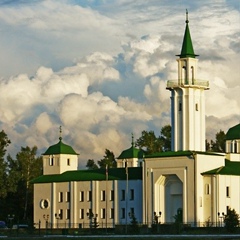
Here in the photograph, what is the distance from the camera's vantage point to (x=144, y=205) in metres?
106

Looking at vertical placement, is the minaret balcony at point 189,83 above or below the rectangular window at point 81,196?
above

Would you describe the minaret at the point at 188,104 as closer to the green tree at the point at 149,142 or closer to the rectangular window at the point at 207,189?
the rectangular window at the point at 207,189

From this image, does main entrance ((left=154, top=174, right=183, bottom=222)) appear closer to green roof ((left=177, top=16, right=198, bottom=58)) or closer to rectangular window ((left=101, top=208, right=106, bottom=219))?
rectangular window ((left=101, top=208, right=106, bottom=219))

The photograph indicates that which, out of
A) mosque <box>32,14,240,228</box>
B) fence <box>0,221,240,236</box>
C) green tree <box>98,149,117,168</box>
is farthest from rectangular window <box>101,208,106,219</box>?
green tree <box>98,149,117,168</box>

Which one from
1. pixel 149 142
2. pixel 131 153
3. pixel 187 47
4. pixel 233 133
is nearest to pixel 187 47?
pixel 187 47

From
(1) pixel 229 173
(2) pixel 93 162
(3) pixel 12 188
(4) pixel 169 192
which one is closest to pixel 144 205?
(4) pixel 169 192

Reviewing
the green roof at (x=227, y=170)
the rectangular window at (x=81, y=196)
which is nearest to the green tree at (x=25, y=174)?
the rectangular window at (x=81, y=196)

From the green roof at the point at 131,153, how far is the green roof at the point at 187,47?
2853 cm

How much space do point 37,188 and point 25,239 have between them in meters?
42.5

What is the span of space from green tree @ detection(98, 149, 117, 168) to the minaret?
4848cm

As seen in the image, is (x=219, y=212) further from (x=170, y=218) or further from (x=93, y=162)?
(x=93, y=162)

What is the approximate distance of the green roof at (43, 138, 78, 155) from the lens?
12450cm

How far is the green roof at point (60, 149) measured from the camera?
12450 centimetres

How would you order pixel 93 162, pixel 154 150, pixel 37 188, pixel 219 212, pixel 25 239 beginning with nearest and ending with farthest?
pixel 25 239
pixel 219 212
pixel 37 188
pixel 154 150
pixel 93 162
